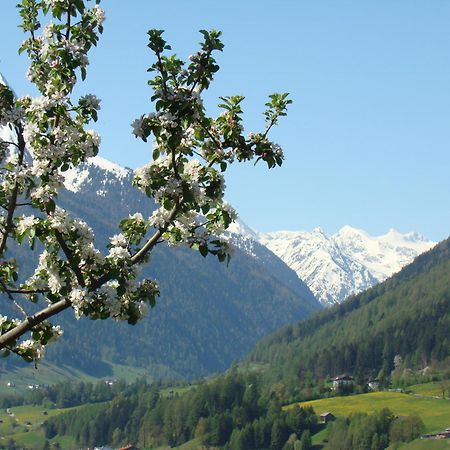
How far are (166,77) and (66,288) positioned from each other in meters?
4.00

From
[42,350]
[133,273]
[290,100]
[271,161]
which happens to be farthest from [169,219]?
[42,350]

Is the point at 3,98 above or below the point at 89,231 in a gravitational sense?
above

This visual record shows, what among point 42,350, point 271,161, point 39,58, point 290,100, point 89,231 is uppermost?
point 39,58

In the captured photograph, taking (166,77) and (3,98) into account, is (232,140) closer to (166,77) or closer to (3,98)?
(166,77)

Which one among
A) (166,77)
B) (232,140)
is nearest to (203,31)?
(166,77)

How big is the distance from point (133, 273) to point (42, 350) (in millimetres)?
3352

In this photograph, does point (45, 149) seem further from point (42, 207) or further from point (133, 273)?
point (133, 273)

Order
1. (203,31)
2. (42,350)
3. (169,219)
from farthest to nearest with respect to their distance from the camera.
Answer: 1. (42,350)
2. (169,219)
3. (203,31)

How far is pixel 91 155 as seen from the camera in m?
14.5

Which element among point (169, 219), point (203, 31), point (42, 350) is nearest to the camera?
point (203, 31)

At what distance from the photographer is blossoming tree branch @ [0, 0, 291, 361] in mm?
13531

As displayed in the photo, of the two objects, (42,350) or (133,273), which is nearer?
(133,273)

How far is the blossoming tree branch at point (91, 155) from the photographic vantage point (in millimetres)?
13531

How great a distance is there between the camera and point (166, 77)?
13430 mm
